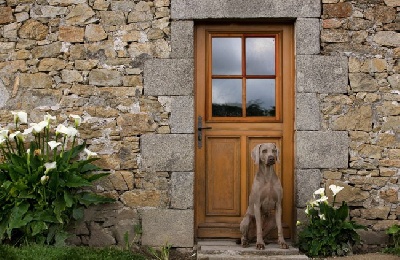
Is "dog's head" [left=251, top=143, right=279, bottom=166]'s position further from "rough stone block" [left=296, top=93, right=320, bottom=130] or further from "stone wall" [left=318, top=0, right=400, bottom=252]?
"stone wall" [left=318, top=0, right=400, bottom=252]

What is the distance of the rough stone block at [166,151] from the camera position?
219 inches

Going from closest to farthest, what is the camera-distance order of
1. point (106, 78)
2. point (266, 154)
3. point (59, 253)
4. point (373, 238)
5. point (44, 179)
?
point (59, 253), point (44, 179), point (266, 154), point (373, 238), point (106, 78)

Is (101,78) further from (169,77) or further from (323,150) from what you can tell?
(323,150)

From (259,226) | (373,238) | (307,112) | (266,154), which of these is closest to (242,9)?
(307,112)

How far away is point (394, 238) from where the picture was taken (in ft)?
17.6

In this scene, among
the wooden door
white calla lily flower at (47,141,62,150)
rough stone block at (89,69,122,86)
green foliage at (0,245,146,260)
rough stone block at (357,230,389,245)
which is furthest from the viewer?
the wooden door

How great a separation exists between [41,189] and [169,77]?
5.53ft

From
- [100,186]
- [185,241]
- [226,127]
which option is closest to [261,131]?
[226,127]

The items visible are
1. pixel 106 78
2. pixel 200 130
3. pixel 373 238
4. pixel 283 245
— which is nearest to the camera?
pixel 283 245

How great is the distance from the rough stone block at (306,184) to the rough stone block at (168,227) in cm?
112

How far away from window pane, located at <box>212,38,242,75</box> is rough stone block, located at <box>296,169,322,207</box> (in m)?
1.29

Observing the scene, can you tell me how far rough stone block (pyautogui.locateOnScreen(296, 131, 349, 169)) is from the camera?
18.2ft

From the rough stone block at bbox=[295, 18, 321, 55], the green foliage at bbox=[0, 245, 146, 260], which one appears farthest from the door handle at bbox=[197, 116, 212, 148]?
the green foliage at bbox=[0, 245, 146, 260]

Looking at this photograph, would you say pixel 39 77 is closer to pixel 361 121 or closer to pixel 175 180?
pixel 175 180
